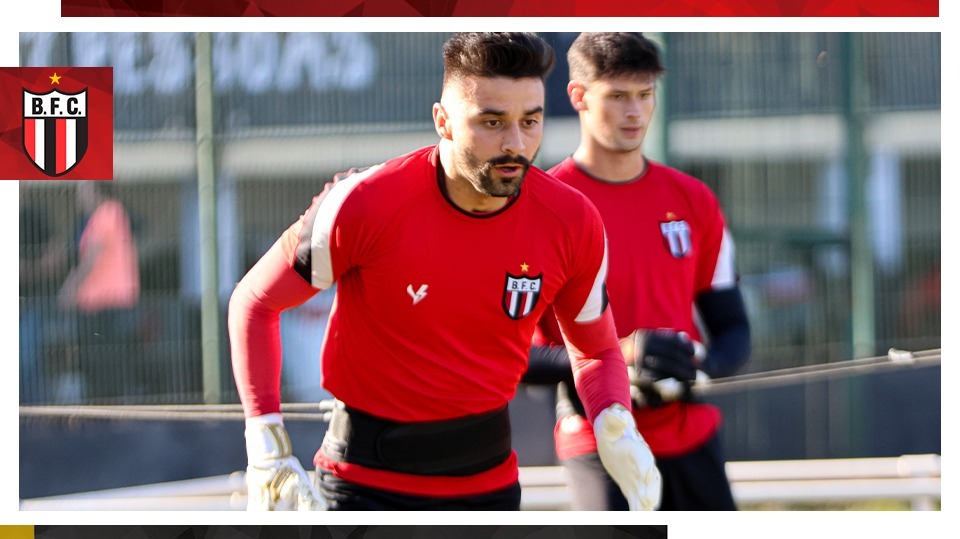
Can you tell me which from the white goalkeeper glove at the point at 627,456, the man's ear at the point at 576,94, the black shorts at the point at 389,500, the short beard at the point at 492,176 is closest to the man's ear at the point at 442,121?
the short beard at the point at 492,176

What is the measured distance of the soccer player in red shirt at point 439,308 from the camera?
355 centimetres

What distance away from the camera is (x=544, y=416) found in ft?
13.3

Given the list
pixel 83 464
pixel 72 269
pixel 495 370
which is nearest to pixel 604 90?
pixel 495 370

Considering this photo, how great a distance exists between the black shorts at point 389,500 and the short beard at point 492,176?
0.91 meters

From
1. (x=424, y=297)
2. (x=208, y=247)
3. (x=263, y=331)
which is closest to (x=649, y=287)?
(x=424, y=297)

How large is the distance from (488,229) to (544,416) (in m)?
0.76

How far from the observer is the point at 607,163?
13.3 ft

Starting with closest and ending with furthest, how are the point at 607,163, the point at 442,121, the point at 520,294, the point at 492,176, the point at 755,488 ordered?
the point at 492,176 → the point at 520,294 → the point at 442,121 → the point at 607,163 → the point at 755,488

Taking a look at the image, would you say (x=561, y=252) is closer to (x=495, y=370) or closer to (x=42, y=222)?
(x=495, y=370)

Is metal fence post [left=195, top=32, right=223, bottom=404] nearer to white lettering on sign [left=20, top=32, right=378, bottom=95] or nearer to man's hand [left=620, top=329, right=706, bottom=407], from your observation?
white lettering on sign [left=20, top=32, right=378, bottom=95]

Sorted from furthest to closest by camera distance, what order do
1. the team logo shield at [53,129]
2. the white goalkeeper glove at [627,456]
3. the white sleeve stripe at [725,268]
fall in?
the white sleeve stripe at [725,268] → the team logo shield at [53,129] → the white goalkeeper glove at [627,456]

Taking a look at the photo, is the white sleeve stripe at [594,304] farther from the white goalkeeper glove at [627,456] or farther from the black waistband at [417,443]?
the black waistband at [417,443]

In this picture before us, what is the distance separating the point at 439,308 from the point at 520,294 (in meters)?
0.26

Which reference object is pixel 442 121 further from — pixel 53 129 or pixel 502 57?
pixel 53 129
